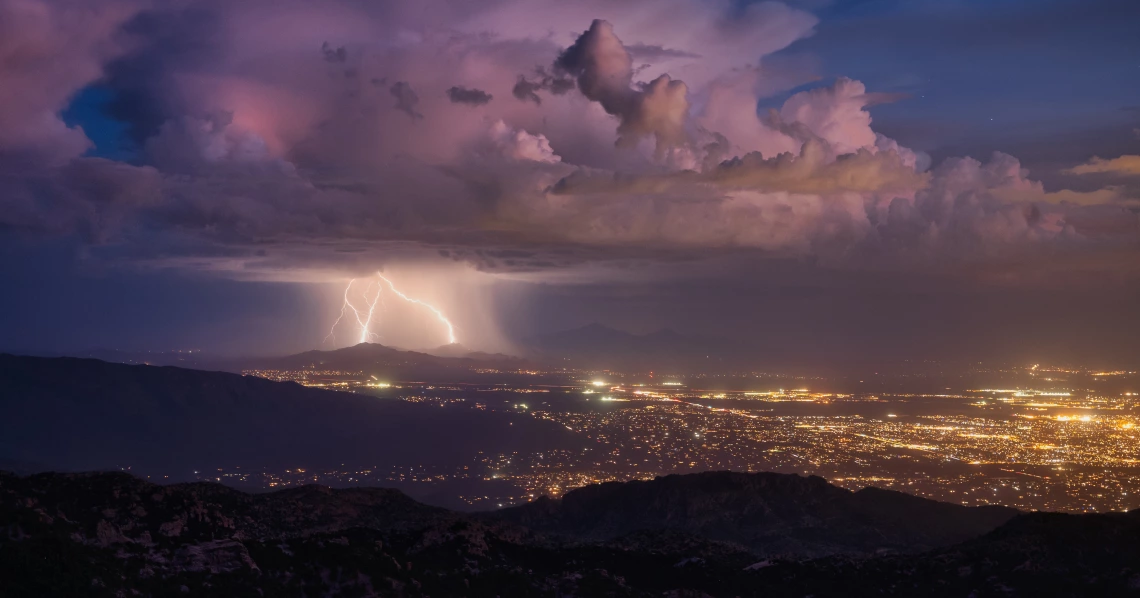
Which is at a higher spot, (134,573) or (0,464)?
(134,573)

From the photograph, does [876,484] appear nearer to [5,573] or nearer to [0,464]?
[5,573]

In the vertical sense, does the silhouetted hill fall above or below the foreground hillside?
below

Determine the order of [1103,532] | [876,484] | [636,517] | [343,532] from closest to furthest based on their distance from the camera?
[343,532]
[1103,532]
[636,517]
[876,484]

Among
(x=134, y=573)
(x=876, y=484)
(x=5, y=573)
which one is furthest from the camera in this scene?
(x=876, y=484)

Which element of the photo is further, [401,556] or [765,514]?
[765,514]

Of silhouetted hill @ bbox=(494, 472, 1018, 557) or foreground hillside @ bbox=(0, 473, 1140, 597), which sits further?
silhouetted hill @ bbox=(494, 472, 1018, 557)

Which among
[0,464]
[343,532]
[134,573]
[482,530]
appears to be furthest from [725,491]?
[0,464]
